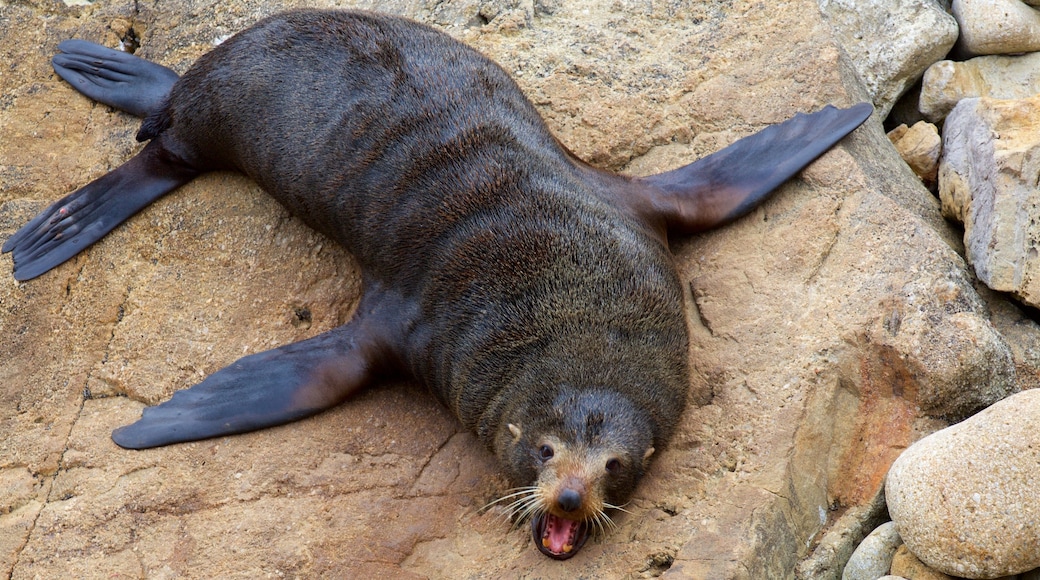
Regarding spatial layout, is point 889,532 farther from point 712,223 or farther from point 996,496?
point 712,223

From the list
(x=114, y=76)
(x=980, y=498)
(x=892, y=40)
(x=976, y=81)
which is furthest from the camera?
(x=114, y=76)

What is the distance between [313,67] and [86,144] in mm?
2034

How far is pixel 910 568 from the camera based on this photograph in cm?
471

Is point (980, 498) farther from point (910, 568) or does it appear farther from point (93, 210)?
point (93, 210)

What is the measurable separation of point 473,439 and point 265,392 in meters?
1.16

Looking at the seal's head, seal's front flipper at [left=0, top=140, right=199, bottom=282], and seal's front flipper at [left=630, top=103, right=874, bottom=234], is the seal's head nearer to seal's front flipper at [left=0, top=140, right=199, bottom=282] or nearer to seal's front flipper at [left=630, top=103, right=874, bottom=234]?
seal's front flipper at [left=630, top=103, right=874, bottom=234]

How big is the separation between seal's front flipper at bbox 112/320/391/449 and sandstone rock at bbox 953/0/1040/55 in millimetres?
4813

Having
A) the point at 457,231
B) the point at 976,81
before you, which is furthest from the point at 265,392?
the point at 976,81

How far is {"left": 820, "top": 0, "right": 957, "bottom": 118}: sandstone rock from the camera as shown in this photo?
7801mm

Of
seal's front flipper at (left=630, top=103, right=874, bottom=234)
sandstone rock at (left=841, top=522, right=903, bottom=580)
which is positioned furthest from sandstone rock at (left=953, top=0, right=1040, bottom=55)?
sandstone rock at (left=841, top=522, right=903, bottom=580)

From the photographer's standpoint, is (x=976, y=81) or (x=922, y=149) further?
(x=976, y=81)

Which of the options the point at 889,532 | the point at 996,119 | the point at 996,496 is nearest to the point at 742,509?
the point at 889,532

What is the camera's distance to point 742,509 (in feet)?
16.5

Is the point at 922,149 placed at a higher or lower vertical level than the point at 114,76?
lower
